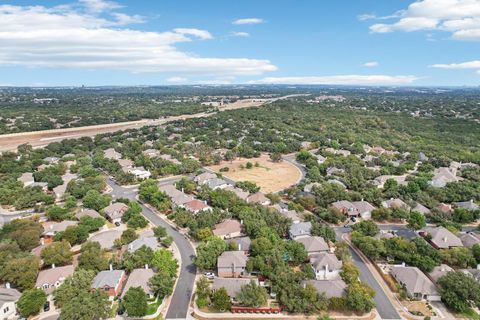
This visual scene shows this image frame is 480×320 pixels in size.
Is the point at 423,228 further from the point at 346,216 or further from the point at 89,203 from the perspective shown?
the point at 89,203

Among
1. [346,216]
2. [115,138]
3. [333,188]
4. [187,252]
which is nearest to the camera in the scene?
[187,252]

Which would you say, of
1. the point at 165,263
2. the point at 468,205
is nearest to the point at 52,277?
the point at 165,263

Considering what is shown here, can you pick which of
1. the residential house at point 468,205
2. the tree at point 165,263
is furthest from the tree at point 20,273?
the residential house at point 468,205

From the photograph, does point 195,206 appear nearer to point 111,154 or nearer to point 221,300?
point 221,300

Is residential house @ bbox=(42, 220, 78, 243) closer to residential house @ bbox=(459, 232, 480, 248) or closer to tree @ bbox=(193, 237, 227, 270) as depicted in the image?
tree @ bbox=(193, 237, 227, 270)

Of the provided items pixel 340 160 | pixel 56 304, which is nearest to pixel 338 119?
pixel 340 160

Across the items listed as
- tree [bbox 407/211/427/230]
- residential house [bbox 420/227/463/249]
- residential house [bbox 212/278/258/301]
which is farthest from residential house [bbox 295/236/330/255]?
tree [bbox 407/211/427/230]

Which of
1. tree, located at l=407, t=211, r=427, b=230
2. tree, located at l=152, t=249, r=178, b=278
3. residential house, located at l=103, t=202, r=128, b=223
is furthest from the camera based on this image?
residential house, located at l=103, t=202, r=128, b=223
